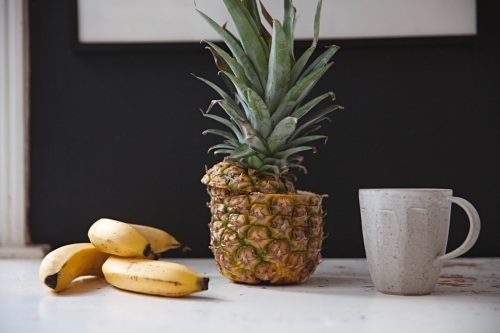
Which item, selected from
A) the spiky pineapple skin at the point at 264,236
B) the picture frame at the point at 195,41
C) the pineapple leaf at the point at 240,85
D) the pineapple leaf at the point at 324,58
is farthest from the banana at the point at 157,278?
the picture frame at the point at 195,41

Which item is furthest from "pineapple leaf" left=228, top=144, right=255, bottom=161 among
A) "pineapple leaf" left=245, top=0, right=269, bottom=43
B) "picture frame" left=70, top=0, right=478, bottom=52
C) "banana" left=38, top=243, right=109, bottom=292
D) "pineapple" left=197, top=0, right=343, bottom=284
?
"picture frame" left=70, top=0, right=478, bottom=52

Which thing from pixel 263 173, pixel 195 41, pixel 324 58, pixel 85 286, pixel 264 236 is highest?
pixel 195 41

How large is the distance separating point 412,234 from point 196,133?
0.74 m

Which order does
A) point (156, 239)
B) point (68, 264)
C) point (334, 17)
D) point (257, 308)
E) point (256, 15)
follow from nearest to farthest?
1. point (257, 308)
2. point (68, 264)
3. point (256, 15)
4. point (156, 239)
5. point (334, 17)

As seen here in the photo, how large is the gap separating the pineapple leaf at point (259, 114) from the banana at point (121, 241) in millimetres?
315

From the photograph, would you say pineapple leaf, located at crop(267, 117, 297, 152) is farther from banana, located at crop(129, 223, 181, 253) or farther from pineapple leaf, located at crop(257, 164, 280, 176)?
banana, located at crop(129, 223, 181, 253)

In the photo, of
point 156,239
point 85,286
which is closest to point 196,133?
point 156,239

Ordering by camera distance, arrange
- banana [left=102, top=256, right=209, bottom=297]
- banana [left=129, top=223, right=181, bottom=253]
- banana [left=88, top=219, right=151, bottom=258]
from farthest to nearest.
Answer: banana [left=129, top=223, right=181, bottom=253], banana [left=88, top=219, right=151, bottom=258], banana [left=102, top=256, right=209, bottom=297]

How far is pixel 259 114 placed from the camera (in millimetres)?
998

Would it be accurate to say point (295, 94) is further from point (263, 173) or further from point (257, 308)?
point (257, 308)

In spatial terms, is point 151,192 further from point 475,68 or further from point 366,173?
point 475,68

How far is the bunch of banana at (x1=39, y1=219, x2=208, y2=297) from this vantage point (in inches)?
34.9

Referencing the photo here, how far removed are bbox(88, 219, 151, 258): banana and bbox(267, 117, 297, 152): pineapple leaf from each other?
313 millimetres

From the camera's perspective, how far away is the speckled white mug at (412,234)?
88cm
